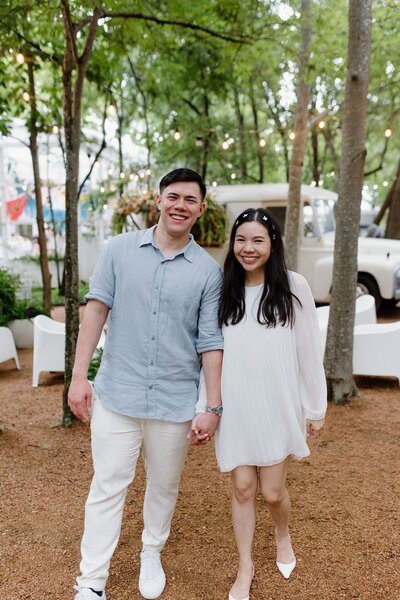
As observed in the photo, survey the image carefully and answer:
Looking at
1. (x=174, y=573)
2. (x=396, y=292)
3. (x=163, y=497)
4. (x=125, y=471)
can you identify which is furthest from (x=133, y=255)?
(x=396, y=292)

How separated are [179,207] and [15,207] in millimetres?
13480

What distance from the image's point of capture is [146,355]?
2.23m

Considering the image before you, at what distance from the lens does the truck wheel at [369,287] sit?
31.7ft

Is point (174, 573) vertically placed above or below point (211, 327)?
below

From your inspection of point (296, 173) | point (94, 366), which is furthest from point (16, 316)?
point (296, 173)

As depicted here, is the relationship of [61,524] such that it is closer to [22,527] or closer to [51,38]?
[22,527]

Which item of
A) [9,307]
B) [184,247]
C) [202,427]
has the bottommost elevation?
[9,307]

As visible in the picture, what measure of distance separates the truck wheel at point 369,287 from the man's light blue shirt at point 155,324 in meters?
7.97

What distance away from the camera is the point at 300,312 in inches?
89.1

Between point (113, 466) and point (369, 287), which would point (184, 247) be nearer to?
point (113, 466)

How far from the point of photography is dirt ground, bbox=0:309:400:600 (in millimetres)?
2430

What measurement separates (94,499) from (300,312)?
1.21 meters

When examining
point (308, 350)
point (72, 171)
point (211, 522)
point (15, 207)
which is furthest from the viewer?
point (15, 207)

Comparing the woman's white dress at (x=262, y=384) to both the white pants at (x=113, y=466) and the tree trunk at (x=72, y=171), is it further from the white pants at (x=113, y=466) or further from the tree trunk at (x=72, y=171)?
the tree trunk at (x=72, y=171)
